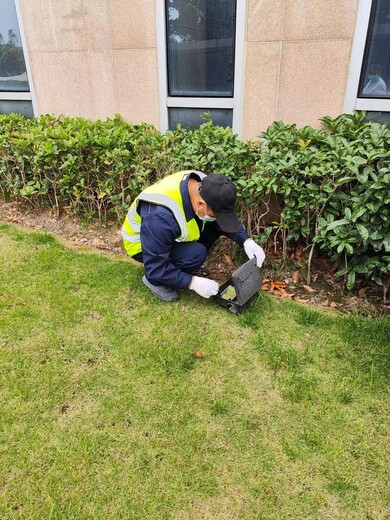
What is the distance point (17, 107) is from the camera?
5.40 metres

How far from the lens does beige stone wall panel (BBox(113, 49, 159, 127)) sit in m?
4.13

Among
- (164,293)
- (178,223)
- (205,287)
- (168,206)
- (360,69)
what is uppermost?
(360,69)

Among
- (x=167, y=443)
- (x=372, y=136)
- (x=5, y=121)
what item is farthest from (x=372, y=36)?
(x=5, y=121)

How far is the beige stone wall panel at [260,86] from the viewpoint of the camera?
3545 millimetres

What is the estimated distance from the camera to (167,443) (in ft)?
6.30

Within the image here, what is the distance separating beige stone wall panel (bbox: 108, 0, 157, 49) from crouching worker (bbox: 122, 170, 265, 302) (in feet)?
7.08

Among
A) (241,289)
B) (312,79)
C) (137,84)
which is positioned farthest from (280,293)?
(137,84)

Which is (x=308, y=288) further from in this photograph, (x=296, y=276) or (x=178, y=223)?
(x=178, y=223)

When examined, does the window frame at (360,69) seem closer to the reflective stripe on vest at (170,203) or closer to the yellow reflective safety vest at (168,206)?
the yellow reflective safety vest at (168,206)

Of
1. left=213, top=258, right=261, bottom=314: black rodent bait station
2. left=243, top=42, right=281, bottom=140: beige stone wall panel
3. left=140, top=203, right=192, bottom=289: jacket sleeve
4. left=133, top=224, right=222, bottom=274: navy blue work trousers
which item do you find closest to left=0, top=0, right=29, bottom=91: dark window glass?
left=243, top=42, right=281, bottom=140: beige stone wall panel

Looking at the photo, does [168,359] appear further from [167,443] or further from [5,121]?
[5,121]

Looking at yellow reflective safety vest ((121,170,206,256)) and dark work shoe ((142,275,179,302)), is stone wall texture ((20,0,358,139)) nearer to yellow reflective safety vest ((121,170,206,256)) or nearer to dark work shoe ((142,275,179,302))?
yellow reflective safety vest ((121,170,206,256))

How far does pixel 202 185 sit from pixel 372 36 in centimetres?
212

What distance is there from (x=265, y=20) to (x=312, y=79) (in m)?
0.69
